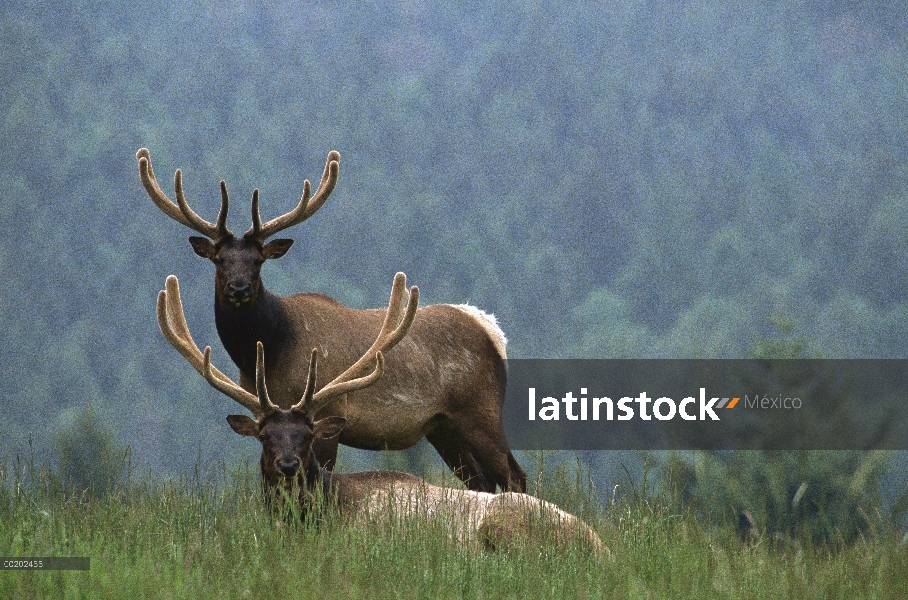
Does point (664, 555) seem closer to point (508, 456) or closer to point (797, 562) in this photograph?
point (797, 562)

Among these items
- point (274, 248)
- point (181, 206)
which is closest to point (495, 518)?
point (274, 248)

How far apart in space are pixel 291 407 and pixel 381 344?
978 millimetres

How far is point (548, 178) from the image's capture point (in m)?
121

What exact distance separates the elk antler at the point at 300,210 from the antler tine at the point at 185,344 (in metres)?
0.61

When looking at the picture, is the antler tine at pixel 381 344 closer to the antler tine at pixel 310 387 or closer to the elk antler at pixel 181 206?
the antler tine at pixel 310 387

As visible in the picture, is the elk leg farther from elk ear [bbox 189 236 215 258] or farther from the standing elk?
elk ear [bbox 189 236 215 258]

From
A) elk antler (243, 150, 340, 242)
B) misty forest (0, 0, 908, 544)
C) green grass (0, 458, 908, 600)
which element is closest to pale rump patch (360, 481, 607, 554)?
green grass (0, 458, 908, 600)

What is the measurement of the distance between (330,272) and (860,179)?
1944 inches

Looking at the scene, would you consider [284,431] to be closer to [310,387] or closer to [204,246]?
[310,387]

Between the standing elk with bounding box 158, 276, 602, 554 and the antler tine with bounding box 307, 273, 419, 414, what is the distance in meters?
0.02

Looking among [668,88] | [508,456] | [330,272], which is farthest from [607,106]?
[508,456]

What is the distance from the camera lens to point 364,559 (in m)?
5.30

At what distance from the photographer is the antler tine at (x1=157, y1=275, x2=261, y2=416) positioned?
22.1 feet

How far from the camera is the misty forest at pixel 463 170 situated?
8675 cm
